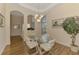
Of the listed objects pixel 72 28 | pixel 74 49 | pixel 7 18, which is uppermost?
pixel 7 18

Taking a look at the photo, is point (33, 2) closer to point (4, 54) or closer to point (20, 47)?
point (20, 47)

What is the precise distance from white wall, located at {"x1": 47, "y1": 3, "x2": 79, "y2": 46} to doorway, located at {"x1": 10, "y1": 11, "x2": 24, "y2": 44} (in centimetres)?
52

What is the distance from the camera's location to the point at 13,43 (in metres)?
2.26

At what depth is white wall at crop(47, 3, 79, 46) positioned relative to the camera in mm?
2234

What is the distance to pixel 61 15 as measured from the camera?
7.38 feet

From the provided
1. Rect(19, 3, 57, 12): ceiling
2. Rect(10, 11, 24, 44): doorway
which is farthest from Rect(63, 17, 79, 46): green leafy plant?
Rect(10, 11, 24, 44): doorway

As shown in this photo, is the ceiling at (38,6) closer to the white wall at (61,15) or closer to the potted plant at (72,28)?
the white wall at (61,15)

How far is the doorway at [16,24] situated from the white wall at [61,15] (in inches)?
20.5

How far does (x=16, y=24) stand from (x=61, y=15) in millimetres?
846

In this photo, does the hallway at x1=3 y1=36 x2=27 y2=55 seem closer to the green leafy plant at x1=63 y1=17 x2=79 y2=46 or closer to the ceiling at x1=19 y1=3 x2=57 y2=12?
the ceiling at x1=19 y1=3 x2=57 y2=12

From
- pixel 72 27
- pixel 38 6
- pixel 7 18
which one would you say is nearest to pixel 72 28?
pixel 72 27

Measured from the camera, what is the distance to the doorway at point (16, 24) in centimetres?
222

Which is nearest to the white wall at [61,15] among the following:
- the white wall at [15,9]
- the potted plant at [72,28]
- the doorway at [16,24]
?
the potted plant at [72,28]

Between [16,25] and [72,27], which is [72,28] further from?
[16,25]
